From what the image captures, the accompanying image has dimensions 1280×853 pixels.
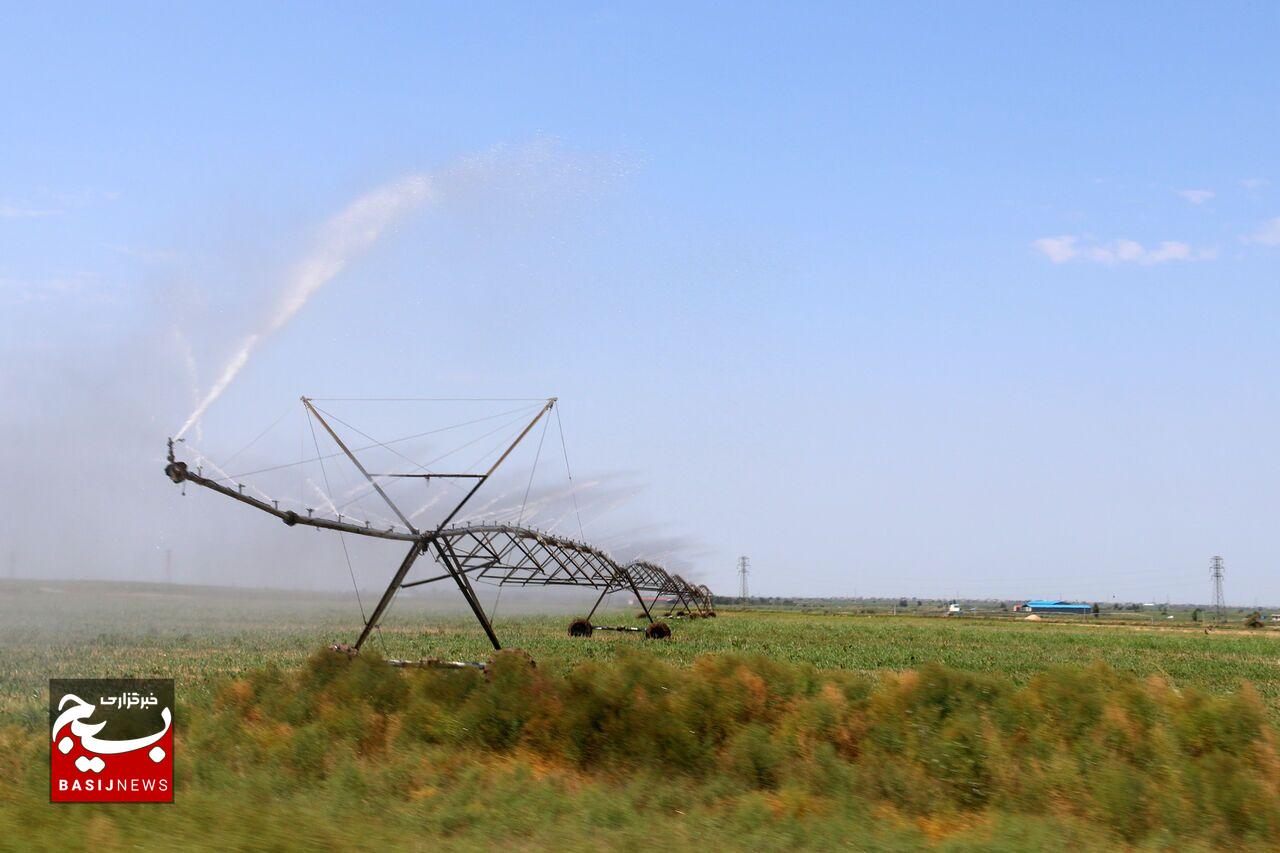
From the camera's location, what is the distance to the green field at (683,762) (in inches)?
454

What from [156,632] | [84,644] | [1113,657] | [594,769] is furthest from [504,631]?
[594,769]

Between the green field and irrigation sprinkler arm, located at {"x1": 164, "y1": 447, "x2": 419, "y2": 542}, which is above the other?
irrigation sprinkler arm, located at {"x1": 164, "y1": 447, "x2": 419, "y2": 542}

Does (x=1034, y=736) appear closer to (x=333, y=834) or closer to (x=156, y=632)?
(x=333, y=834)

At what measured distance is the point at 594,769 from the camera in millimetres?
16188

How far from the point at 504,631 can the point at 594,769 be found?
1510 inches
